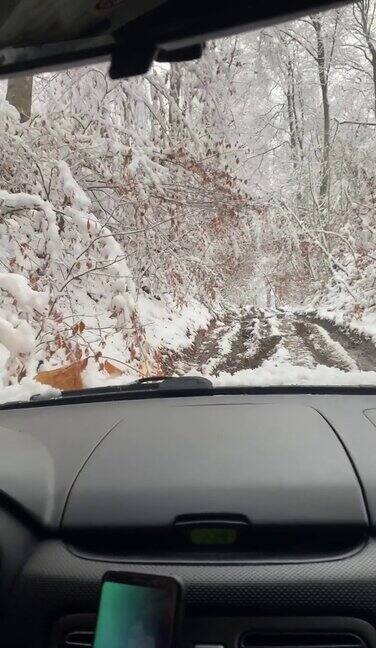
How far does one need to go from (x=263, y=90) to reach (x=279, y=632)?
10.8 meters

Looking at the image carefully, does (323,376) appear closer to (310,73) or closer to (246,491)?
(246,491)

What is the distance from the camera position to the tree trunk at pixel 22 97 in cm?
762

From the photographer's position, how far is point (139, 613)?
1404 mm

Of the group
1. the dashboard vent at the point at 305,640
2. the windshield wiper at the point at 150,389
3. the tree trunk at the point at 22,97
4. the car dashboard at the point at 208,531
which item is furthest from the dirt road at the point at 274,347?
the dashboard vent at the point at 305,640

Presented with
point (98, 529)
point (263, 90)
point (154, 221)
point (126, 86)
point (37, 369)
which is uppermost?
point (263, 90)

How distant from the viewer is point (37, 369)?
662cm

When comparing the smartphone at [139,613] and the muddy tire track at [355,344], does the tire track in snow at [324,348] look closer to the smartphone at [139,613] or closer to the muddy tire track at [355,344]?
the muddy tire track at [355,344]

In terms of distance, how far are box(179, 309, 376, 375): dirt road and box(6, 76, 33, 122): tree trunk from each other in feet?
13.4

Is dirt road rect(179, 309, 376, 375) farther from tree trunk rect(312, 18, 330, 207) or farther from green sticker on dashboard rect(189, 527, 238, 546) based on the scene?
green sticker on dashboard rect(189, 527, 238, 546)

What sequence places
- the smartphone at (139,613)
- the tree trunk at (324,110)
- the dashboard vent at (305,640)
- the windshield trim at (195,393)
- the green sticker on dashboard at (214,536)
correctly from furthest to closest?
1. the tree trunk at (324,110)
2. the windshield trim at (195,393)
3. the green sticker on dashboard at (214,536)
4. the dashboard vent at (305,640)
5. the smartphone at (139,613)

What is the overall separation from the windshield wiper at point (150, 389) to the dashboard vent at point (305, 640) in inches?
58.0

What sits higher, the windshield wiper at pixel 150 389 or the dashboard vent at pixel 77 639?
the windshield wiper at pixel 150 389

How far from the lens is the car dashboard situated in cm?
163

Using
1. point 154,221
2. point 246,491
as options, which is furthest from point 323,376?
point 246,491
